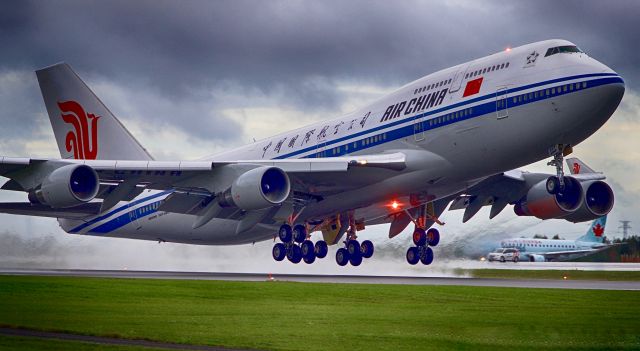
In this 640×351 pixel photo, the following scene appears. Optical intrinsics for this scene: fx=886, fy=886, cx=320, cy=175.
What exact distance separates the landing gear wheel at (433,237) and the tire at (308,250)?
6.06 metres

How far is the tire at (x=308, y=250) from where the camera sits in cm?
4581

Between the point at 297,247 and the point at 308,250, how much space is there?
0.66 meters

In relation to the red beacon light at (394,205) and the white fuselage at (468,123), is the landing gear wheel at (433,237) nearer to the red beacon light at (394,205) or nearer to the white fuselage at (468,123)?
the white fuselage at (468,123)

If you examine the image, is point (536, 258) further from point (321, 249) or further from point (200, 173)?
point (200, 173)

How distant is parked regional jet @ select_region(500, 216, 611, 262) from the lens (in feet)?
317

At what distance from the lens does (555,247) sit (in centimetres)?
10100

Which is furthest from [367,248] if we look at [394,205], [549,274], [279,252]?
[549,274]

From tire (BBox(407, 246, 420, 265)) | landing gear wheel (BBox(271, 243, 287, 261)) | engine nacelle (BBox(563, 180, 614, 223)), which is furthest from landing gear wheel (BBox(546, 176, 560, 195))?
landing gear wheel (BBox(271, 243, 287, 261))

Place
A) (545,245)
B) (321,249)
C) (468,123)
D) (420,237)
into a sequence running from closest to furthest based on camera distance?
(468,123) → (420,237) → (321,249) → (545,245)

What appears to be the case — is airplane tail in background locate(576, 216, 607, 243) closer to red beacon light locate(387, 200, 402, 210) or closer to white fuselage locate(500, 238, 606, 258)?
white fuselage locate(500, 238, 606, 258)

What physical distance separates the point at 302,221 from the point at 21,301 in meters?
23.0

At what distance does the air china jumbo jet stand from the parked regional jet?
2004 inches

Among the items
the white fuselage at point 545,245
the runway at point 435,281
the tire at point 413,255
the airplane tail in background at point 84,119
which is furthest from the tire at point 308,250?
the white fuselage at point 545,245

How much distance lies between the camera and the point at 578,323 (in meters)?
22.9
